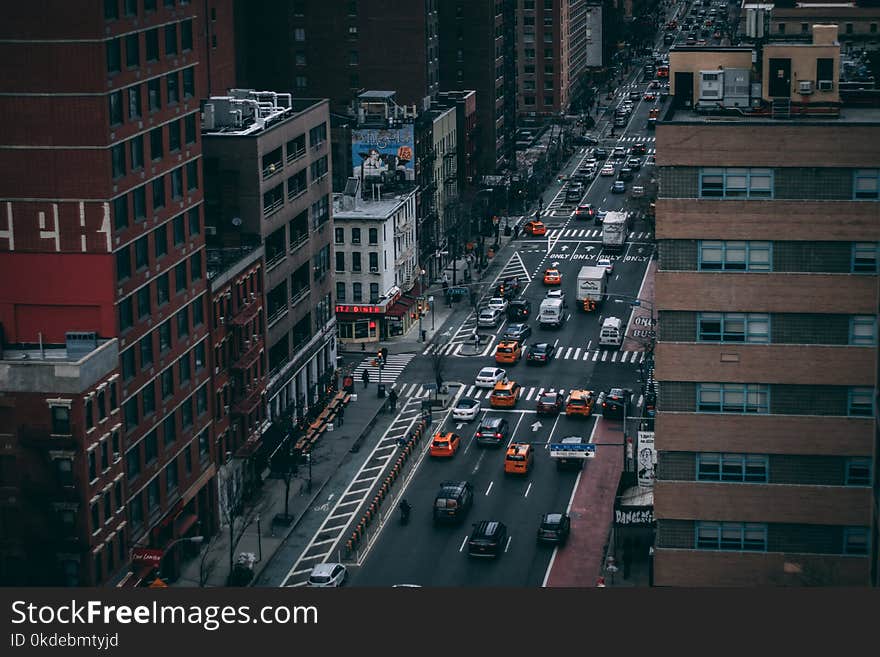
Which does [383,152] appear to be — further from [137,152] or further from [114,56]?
[114,56]

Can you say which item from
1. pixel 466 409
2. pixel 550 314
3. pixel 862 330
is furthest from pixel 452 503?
pixel 550 314

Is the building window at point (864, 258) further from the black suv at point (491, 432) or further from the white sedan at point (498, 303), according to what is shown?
the white sedan at point (498, 303)

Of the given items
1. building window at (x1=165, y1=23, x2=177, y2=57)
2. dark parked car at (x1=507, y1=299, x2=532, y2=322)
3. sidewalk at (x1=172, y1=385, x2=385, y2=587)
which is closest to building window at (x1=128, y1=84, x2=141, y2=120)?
building window at (x1=165, y1=23, x2=177, y2=57)

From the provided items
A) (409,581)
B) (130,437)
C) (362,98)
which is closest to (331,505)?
(409,581)

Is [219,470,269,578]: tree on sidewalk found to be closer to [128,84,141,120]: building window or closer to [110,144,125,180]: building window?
[110,144,125,180]: building window

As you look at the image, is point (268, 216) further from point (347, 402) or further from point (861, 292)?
point (861, 292)
